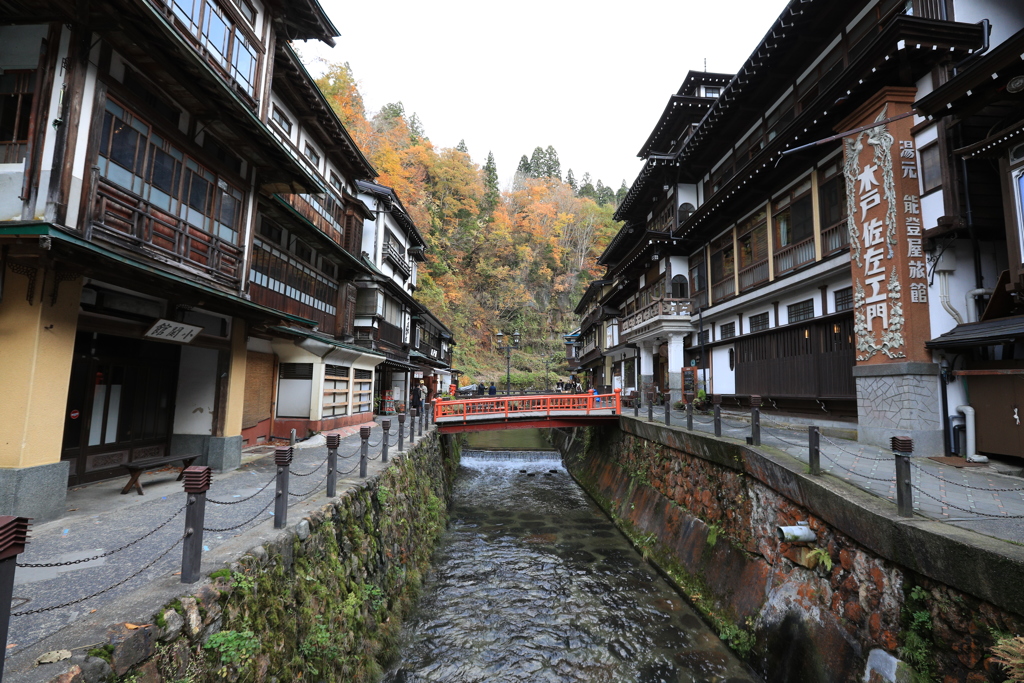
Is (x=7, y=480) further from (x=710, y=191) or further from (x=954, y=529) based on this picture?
(x=710, y=191)

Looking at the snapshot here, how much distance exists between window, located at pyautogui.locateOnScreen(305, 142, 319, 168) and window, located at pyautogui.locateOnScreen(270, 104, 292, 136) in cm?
143

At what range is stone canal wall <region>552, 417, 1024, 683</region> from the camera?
445cm

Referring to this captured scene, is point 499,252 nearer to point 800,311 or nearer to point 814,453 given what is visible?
point 800,311

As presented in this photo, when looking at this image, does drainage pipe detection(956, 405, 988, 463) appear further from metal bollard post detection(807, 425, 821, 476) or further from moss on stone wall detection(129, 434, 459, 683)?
moss on stone wall detection(129, 434, 459, 683)

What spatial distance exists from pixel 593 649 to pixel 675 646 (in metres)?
1.53

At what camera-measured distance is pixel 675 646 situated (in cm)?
816

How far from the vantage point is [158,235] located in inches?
330

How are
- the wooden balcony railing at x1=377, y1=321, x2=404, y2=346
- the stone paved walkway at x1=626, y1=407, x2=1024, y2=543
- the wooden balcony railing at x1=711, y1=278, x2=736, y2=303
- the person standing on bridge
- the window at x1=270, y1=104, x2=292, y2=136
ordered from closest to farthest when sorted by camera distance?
the stone paved walkway at x1=626, y1=407, x2=1024, y2=543 → the window at x1=270, y1=104, x2=292, y2=136 → the wooden balcony railing at x1=711, y1=278, x2=736, y2=303 → the wooden balcony railing at x1=377, y1=321, x2=404, y2=346 → the person standing on bridge

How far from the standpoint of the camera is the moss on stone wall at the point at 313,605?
3.95m

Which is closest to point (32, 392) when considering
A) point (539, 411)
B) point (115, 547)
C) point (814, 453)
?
point (115, 547)

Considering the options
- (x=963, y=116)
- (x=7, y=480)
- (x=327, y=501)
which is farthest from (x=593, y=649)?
(x=963, y=116)

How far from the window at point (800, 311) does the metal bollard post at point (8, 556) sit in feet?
56.6

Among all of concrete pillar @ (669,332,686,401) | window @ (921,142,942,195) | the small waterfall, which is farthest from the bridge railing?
window @ (921,142,942,195)

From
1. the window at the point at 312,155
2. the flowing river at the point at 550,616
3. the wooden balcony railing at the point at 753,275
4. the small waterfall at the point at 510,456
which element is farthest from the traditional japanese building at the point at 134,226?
the wooden balcony railing at the point at 753,275
